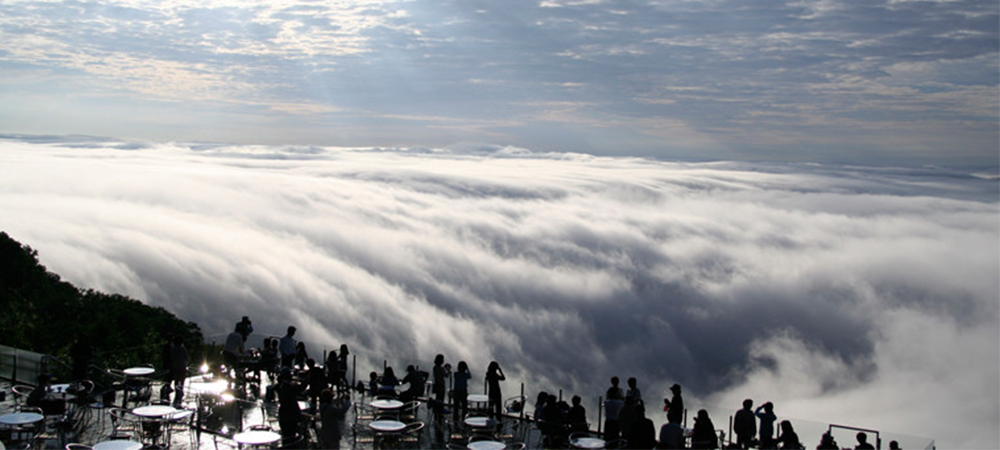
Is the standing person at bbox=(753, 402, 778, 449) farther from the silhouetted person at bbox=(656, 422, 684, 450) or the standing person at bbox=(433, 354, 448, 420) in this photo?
the standing person at bbox=(433, 354, 448, 420)

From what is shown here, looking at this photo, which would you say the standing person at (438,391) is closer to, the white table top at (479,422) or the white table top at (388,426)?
the white table top at (479,422)

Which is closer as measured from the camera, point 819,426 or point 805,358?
point 819,426

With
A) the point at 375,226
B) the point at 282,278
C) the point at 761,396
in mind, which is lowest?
the point at 761,396

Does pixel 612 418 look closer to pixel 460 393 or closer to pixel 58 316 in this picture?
pixel 460 393

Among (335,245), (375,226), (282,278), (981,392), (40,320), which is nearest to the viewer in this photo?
(40,320)

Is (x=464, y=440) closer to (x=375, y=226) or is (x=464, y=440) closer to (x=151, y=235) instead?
(x=151, y=235)

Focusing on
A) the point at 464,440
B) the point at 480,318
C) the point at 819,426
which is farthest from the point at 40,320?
the point at 480,318
